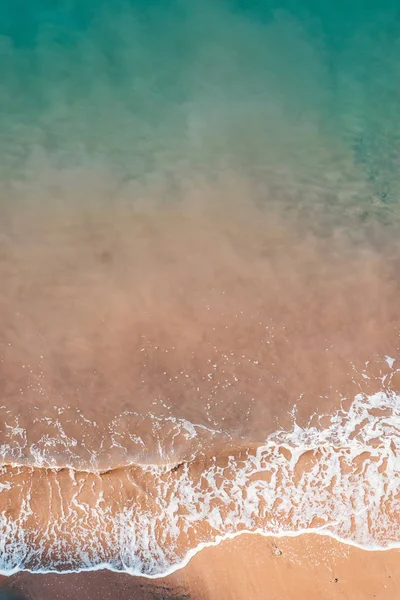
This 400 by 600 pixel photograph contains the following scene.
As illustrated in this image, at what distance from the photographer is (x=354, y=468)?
4758mm

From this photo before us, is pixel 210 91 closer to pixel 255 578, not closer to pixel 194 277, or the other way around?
pixel 194 277

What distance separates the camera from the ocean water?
466 centimetres

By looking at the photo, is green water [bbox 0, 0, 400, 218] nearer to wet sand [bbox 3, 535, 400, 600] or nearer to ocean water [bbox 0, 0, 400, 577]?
ocean water [bbox 0, 0, 400, 577]

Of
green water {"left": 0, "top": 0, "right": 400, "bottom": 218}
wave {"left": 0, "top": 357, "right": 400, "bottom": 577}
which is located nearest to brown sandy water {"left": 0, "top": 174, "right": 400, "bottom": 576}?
wave {"left": 0, "top": 357, "right": 400, "bottom": 577}

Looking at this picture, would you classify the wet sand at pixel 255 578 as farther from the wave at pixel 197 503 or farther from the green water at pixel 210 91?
the green water at pixel 210 91

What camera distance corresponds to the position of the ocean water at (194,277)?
4664mm

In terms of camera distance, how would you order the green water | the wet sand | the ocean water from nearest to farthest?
the wet sand, the ocean water, the green water

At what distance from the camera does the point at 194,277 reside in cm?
586

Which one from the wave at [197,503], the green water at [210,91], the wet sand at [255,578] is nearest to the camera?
the wet sand at [255,578]

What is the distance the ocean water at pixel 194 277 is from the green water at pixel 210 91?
38 millimetres

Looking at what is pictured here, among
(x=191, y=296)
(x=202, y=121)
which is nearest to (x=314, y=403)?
(x=191, y=296)

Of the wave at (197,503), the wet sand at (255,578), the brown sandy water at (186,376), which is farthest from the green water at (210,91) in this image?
the wet sand at (255,578)

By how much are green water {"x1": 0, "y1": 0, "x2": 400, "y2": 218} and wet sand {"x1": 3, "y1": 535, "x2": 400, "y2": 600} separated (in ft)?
15.0

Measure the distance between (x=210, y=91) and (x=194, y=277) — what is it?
148 inches
